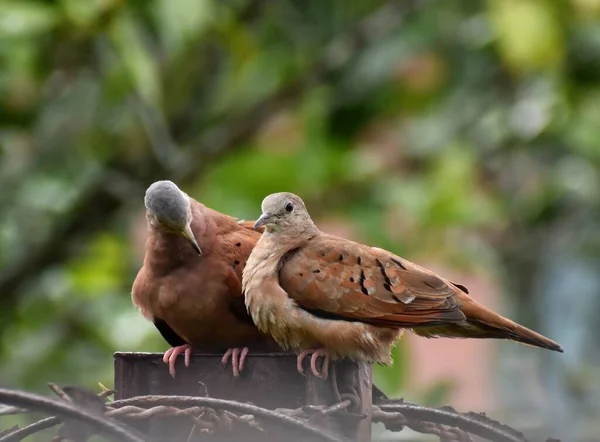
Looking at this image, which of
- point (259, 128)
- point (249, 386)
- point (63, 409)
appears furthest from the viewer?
point (259, 128)

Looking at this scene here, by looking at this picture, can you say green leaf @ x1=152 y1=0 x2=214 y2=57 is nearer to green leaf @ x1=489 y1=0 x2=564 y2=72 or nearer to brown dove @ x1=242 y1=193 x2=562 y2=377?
green leaf @ x1=489 y1=0 x2=564 y2=72

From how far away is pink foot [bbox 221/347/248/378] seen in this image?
8.95 feet

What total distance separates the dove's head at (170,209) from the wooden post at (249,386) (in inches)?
13.9

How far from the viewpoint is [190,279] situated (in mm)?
3145

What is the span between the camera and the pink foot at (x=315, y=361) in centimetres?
270

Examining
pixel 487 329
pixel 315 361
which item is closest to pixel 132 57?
pixel 487 329

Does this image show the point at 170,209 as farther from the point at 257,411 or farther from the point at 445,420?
the point at 257,411

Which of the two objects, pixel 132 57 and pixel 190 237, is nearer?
pixel 190 237

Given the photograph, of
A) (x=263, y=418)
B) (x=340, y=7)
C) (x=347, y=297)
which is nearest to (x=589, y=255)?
(x=340, y=7)

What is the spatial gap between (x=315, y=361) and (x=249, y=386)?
0.16 m

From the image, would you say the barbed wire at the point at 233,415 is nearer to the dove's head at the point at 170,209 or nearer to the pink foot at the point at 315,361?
the pink foot at the point at 315,361

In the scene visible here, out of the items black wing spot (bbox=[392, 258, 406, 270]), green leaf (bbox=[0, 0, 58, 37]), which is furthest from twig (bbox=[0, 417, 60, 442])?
green leaf (bbox=[0, 0, 58, 37])

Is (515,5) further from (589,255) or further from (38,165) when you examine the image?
(589,255)

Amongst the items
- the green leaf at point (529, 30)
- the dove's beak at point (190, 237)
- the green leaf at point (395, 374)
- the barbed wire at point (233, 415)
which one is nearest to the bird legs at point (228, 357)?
the barbed wire at point (233, 415)
